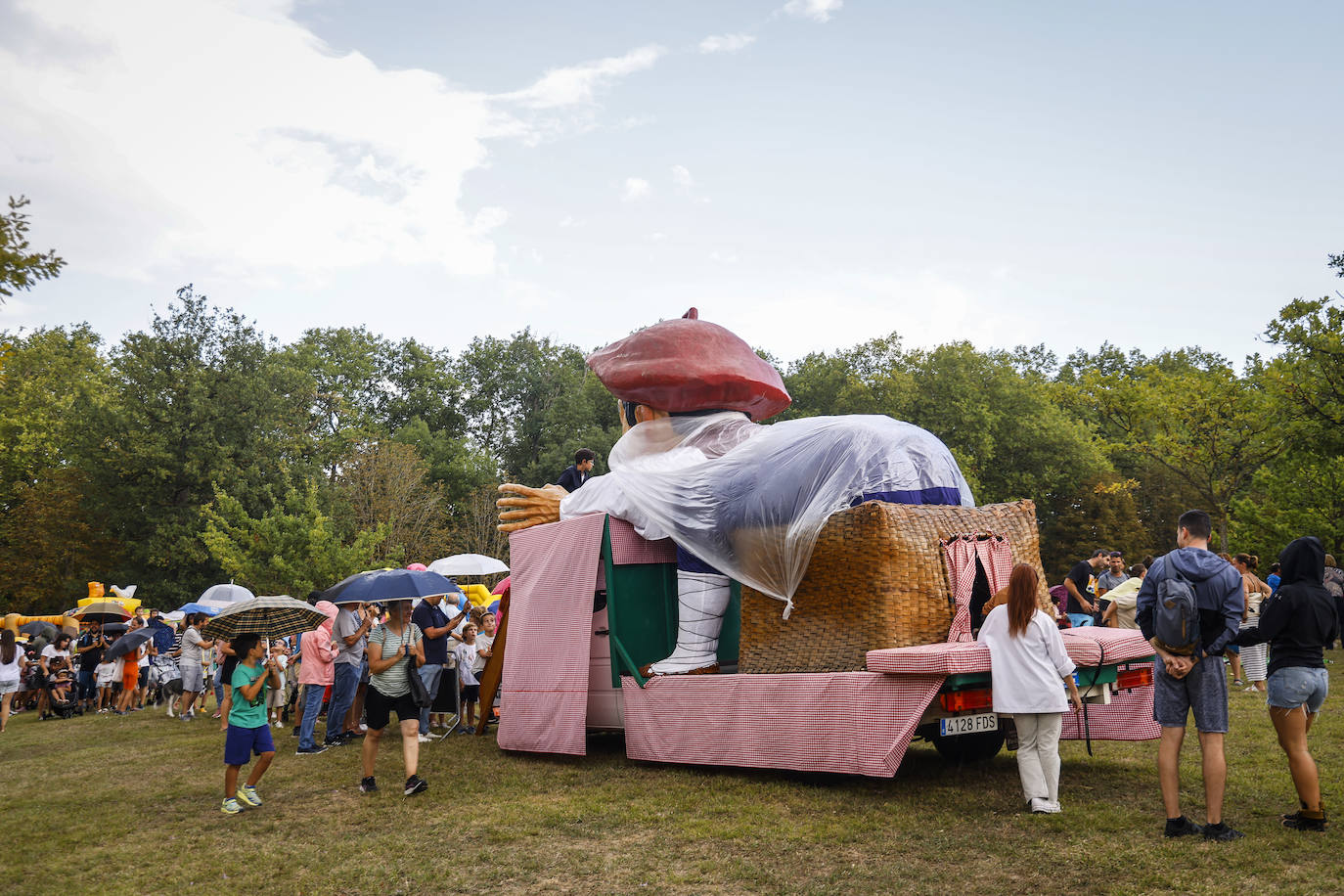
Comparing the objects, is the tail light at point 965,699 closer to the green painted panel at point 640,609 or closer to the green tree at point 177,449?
the green painted panel at point 640,609

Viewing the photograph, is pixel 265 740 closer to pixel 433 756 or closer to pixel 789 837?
pixel 433 756

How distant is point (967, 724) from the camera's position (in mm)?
7242

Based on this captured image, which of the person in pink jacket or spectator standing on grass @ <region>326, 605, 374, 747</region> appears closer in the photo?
the person in pink jacket

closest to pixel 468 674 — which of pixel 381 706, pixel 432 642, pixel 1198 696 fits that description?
pixel 432 642

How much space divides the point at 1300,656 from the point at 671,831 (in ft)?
13.3

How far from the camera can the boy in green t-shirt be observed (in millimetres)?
8141

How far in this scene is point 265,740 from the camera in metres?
8.30

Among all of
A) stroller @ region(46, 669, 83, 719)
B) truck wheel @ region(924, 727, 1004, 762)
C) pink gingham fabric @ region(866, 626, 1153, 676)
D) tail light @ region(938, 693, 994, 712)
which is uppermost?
pink gingham fabric @ region(866, 626, 1153, 676)

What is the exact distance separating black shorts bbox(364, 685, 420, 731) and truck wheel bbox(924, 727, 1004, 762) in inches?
178

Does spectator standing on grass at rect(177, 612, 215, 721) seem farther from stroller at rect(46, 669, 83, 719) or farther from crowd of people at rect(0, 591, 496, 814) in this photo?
stroller at rect(46, 669, 83, 719)

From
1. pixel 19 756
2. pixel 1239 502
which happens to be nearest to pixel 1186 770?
pixel 19 756

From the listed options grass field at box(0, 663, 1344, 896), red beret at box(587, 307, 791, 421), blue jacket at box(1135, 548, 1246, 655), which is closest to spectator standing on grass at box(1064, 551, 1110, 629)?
grass field at box(0, 663, 1344, 896)

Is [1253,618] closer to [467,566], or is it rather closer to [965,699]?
[965,699]

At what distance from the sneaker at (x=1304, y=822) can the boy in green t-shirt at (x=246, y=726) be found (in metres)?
7.20
